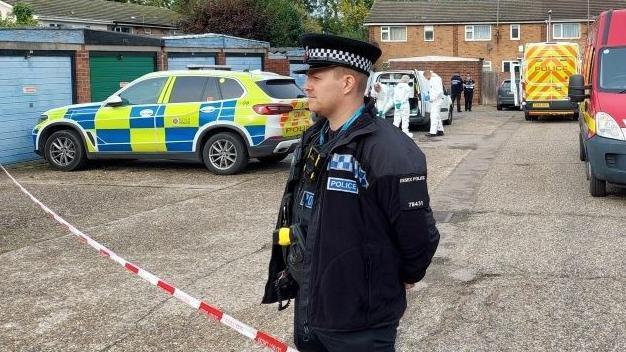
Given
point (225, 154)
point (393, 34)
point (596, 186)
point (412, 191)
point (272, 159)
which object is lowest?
point (596, 186)

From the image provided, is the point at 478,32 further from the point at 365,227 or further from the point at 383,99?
the point at 365,227

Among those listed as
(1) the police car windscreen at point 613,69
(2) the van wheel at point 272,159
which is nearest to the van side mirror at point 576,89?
(1) the police car windscreen at point 613,69

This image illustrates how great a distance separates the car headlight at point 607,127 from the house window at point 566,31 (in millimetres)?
45061

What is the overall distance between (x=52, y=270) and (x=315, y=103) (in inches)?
172

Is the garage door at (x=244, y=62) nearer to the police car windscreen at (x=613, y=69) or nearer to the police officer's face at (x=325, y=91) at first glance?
the police car windscreen at (x=613, y=69)

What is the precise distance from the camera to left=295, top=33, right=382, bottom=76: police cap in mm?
2773

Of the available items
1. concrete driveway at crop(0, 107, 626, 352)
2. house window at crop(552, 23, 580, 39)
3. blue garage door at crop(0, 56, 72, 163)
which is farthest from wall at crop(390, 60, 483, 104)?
concrete driveway at crop(0, 107, 626, 352)

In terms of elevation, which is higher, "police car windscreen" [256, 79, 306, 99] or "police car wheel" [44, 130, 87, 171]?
"police car windscreen" [256, 79, 306, 99]

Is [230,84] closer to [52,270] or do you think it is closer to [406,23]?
[52,270]

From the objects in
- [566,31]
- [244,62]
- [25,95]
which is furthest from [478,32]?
[25,95]

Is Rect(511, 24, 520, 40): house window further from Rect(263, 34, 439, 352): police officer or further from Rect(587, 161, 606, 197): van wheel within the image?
Rect(263, 34, 439, 352): police officer

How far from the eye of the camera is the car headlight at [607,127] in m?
9.09

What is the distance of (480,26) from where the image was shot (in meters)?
52.8

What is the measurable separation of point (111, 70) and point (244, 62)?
7457 mm
